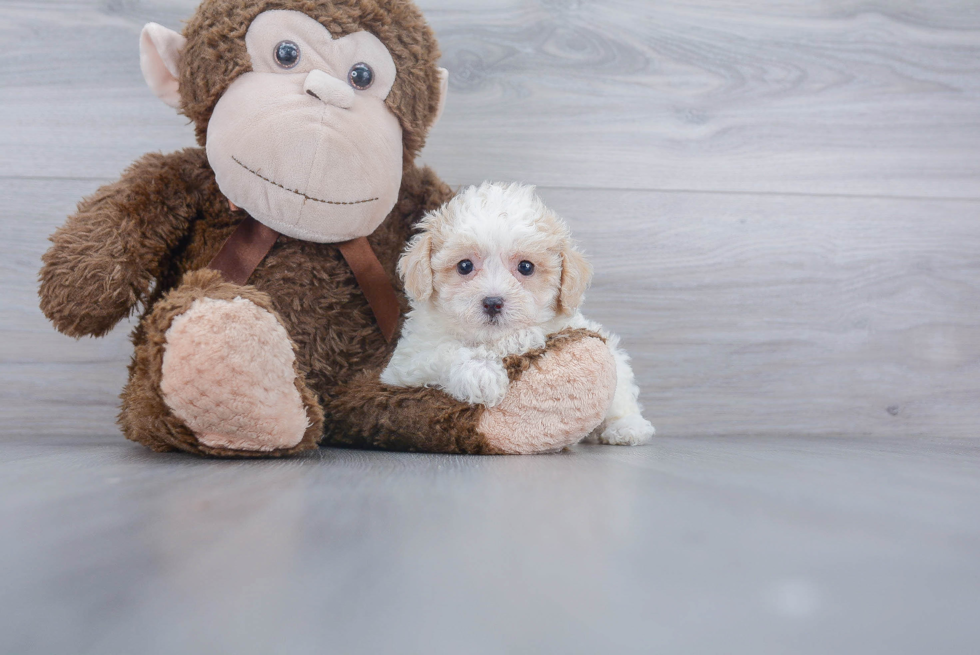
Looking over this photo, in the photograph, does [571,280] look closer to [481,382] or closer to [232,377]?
[481,382]

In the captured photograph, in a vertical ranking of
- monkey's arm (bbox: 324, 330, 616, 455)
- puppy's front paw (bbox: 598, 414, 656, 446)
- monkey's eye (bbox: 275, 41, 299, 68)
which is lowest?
puppy's front paw (bbox: 598, 414, 656, 446)

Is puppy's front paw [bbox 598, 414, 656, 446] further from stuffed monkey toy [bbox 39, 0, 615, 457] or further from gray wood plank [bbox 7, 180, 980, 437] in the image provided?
gray wood plank [bbox 7, 180, 980, 437]

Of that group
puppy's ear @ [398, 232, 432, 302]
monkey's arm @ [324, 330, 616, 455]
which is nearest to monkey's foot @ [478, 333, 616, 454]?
monkey's arm @ [324, 330, 616, 455]

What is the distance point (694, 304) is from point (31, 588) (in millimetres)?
1058

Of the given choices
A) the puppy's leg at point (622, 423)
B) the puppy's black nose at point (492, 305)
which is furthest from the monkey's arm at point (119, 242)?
the puppy's leg at point (622, 423)

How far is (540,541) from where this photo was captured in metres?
0.40

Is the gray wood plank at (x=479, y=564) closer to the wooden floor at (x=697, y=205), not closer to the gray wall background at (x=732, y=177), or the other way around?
the wooden floor at (x=697, y=205)

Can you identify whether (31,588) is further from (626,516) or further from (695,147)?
(695,147)

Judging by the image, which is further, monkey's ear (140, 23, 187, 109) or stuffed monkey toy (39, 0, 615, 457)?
monkey's ear (140, 23, 187, 109)

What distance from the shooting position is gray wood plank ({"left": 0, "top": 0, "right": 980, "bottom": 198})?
109 centimetres

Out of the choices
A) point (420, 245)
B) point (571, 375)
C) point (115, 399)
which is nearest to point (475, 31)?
point (420, 245)

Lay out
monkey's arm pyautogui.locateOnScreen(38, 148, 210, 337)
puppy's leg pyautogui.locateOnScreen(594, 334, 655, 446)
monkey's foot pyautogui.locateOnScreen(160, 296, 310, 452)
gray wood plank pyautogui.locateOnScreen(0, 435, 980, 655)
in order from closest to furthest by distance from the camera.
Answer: gray wood plank pyautogui.locateOnScreen(0, 435, 980, 655)
monkey's foot pyautogui.locateOnScreen(160, 296, 310, 452)
monkey's arm pyautogui.locateOnScreen(38, 148, 210, 337)
puppy's leg pyautogui.locateOnScreen(594, 334, 655, 446)

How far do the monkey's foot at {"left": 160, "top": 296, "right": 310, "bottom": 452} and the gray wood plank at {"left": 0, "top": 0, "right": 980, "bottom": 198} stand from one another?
1.90 feet

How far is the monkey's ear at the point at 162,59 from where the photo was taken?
0.79m
